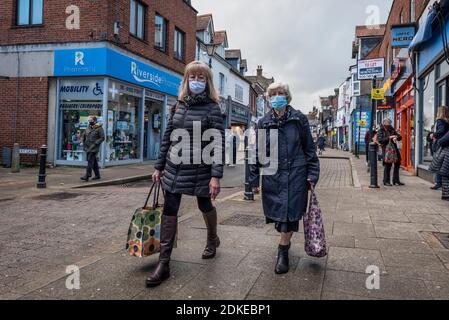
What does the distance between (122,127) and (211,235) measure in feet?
39.4

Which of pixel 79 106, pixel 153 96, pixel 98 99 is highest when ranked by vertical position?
pixel 153 96

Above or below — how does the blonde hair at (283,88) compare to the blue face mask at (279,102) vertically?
above

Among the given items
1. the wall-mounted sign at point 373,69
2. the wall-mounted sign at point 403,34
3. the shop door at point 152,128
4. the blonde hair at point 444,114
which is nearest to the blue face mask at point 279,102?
the blonde hair at point 444,114

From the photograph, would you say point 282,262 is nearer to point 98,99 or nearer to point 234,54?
point 98,99

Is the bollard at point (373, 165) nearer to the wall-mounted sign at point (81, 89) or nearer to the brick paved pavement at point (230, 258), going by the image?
the brick paved pavement at point (230, 258)

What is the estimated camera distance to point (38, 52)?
46.0 feet

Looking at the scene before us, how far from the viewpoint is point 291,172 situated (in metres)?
3.49

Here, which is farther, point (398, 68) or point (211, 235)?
point (398, 68)

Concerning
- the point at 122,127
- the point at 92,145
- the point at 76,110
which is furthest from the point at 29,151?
the point at 92,145

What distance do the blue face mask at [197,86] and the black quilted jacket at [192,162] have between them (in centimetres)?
9

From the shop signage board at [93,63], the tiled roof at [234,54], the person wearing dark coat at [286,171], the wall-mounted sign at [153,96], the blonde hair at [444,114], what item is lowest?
the person wearing dark coat at [286,171]

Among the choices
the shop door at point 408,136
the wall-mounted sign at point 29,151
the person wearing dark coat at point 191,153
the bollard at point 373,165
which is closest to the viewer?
the person wearing dark coat at point 191,153

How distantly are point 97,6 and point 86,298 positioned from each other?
42.0ft

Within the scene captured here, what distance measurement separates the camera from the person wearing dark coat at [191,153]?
3.39m
